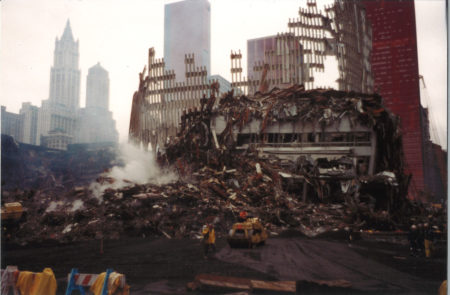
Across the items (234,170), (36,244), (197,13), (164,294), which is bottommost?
(164,294)

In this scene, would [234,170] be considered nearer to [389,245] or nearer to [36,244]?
[389,245]

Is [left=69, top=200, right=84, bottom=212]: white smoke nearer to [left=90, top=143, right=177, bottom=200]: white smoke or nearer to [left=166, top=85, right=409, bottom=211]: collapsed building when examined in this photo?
[left=90, top=143, right=177, bottom=200]: white smoke

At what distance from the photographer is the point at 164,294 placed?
4.98 m

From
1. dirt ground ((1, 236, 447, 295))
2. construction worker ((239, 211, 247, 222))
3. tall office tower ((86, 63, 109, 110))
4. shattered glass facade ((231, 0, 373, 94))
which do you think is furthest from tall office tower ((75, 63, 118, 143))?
construction worker ((239, 211, 247, 222))

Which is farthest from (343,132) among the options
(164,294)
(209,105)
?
(164,294)

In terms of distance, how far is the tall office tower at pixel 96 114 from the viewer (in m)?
6.69

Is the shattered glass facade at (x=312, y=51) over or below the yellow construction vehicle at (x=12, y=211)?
over

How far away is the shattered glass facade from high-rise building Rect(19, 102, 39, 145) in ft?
13.8

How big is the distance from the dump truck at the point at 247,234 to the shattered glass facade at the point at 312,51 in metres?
2.50

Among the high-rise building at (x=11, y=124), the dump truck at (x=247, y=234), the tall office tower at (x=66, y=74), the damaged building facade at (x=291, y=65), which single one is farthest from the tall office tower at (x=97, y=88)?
A: the dump truck at (x=247, y=234)

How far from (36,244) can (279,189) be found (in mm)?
4801

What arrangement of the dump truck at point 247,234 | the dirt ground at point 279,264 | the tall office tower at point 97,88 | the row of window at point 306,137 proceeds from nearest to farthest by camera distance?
the dirt ground at point 279,264 → the dump truck at point 247,234 → the row of window at point 306,137 → the tall office tower at point 97,88

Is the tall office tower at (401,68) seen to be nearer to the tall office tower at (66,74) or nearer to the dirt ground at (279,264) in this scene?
the dirt ground at (279,264)

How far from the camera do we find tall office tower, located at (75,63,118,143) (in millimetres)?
6691
